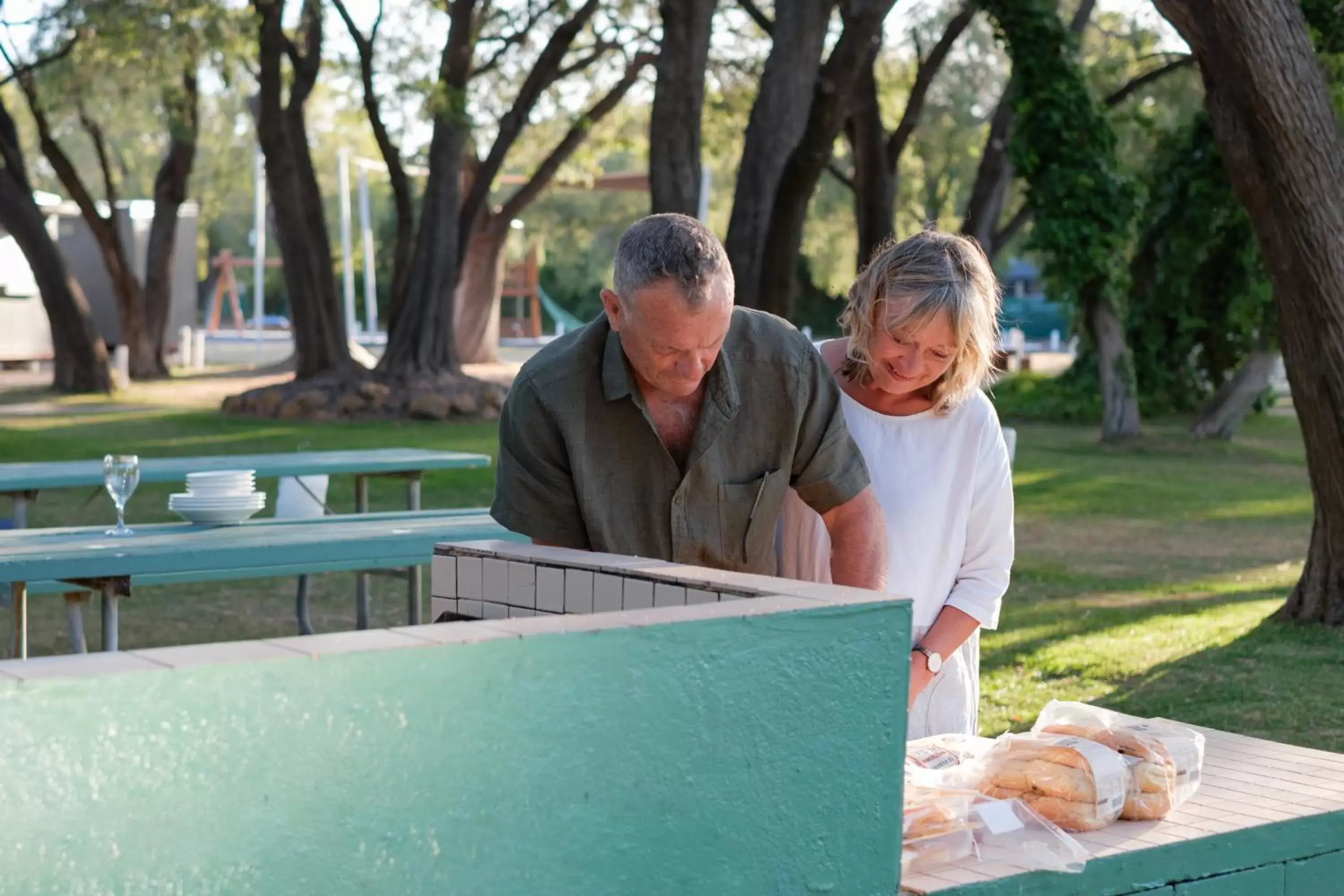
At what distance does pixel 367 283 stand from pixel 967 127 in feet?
47.3

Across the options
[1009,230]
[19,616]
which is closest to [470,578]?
[19,616]

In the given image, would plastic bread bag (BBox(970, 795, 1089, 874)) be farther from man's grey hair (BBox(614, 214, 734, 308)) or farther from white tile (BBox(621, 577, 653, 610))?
man's grey hair (BBox(614, 214, 734, 308))

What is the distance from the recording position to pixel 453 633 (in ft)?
6.16

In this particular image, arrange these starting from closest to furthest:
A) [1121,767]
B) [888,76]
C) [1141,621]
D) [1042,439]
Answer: [1121,767], [1141,621], [1042,439], [888,76]

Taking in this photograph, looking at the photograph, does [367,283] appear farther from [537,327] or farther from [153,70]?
[153,70]

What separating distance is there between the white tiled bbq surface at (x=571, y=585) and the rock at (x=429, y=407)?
16655 mm

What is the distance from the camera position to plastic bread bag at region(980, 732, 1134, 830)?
8.16 ft

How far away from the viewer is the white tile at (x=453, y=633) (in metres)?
1.83

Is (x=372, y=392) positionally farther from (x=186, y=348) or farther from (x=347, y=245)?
(x=347, y=245)

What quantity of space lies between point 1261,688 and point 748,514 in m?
4.33

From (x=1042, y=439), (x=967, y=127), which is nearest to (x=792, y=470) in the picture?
(x=1042, y=439)

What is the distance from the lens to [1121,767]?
8.26 feet

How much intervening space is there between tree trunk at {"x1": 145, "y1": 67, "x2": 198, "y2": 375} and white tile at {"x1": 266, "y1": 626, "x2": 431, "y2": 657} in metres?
24.6

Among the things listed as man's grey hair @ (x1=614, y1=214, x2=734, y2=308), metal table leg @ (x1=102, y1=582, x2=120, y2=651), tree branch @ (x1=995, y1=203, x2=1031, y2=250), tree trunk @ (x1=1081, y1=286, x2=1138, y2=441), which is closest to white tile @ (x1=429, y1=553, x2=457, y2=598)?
man's grey hair @ (x1=614, y1=214, x2=734, y2=308)
